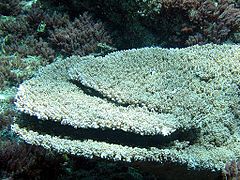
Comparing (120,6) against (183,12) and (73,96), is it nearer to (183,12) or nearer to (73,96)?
(183,12)

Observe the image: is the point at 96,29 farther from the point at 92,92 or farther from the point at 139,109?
the point at 139,109

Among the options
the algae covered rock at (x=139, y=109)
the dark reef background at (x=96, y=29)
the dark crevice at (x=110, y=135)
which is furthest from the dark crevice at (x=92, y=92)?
the dark reef background at (x=96, y=29)

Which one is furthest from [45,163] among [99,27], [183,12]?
[183,12]

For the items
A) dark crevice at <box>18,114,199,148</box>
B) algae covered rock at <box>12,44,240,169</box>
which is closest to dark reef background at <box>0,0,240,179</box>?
dark crevice at <box>18,114,199,148</box>

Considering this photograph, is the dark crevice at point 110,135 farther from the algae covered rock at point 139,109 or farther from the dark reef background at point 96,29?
the dark reef background at point 96,29

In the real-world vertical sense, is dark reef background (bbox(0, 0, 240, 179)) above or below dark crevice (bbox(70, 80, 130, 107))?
above

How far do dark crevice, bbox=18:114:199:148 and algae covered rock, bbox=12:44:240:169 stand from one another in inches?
0.4

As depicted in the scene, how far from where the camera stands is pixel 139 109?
3.82m

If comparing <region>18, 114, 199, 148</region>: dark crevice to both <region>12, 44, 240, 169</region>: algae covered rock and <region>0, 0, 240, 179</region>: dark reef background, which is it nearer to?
<region>12, 44, 240, 169</region>: algae covered rock

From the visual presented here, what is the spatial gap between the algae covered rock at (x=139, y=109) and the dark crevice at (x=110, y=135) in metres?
0.01

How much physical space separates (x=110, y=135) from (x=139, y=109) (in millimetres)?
447

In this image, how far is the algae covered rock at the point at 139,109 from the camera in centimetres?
353

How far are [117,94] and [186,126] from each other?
2.99 feet

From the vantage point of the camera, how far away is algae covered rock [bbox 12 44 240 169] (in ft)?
11.6
